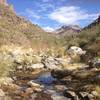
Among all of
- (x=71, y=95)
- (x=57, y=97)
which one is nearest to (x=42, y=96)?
(x=57, y=97)

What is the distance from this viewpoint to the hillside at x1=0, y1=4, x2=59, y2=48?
76562 mm

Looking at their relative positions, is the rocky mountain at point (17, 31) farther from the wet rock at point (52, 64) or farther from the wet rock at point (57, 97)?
the wet rock at point (57, 97)

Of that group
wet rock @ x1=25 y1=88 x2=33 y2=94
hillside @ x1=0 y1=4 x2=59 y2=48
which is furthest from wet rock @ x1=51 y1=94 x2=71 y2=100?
hillside @ x1=0 y1=4 x2=59 y2=48

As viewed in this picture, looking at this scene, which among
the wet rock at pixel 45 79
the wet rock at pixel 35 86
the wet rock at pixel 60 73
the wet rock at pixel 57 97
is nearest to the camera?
the wet rock at pixel 57 97

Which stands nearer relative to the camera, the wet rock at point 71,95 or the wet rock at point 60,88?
the wet rock at point 71,95

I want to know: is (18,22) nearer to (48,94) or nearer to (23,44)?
(23,44)

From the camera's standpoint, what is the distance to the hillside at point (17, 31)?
76562 mm

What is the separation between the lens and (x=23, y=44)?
79.1 meters

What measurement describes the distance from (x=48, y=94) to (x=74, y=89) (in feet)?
7.27

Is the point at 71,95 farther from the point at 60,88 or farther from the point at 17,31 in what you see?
the point at 17,31

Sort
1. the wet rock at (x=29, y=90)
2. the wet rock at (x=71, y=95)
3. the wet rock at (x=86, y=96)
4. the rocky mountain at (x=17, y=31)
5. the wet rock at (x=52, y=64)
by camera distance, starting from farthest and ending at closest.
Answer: the rocky mountain at (x=17, y=31)
the wet rock at (x=52, y=64)
the wet rock at (x=29, y=90)
the wet rock at (x=71, y=95)
the wet rock at (x=86, y=96)

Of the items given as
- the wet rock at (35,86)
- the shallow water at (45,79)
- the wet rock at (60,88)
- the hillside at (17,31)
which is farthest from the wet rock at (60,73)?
the hillside at (17,31)

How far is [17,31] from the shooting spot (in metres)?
82.9

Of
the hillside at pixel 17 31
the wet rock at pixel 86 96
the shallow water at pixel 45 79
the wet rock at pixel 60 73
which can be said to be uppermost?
the hillside at pixel 17 31
